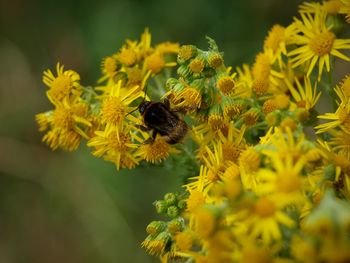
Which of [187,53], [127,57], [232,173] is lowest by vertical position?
[232,173]

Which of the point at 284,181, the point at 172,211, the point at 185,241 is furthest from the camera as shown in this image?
the point at 172,211

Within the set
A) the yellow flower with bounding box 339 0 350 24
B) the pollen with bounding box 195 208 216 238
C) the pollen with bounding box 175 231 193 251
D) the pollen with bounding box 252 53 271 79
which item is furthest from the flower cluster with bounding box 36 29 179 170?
the yellow flower with bounding box 339 0 350 24

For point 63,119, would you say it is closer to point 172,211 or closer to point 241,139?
point 172,211

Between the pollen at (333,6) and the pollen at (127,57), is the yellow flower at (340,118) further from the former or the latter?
the pollen at (127,57)

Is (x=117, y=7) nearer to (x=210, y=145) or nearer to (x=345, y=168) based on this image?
(x=210, y=145)

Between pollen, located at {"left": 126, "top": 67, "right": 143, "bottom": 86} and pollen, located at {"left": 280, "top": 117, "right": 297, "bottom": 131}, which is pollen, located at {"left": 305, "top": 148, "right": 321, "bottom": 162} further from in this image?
pollen, located at {"left": 126, "top": 67, "right": 143, "bottom": 86}

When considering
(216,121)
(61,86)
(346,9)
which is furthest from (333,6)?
(61,86)
